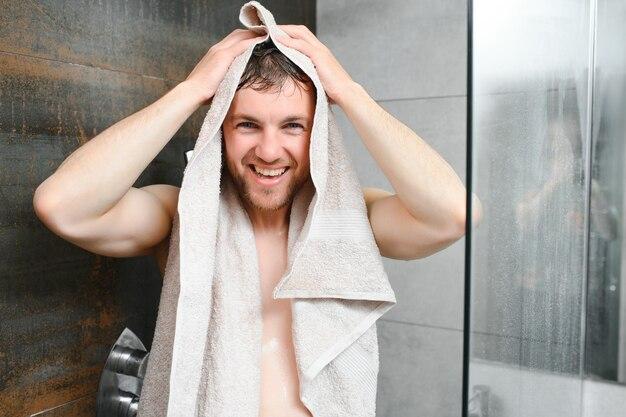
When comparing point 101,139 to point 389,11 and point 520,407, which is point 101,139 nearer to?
point 520,407

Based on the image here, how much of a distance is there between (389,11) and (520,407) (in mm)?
1360

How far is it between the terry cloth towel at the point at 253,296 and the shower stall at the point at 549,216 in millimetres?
400

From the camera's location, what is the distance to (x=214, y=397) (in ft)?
3.30

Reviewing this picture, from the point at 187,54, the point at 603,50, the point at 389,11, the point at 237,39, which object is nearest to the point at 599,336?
the point at 603,50

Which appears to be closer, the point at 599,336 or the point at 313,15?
the point at 599,336

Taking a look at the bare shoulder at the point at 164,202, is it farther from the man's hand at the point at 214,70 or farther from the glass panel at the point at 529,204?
the glass panel at the point at 529,204

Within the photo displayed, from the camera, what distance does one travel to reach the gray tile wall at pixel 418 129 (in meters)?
1.68

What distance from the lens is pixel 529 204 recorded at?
63 cm

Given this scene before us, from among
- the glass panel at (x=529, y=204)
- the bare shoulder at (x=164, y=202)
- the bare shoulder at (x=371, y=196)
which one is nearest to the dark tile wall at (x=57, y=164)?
the bare shoulder at (x=164, y=202)

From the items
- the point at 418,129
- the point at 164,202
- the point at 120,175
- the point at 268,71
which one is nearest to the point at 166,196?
the point at 164,202

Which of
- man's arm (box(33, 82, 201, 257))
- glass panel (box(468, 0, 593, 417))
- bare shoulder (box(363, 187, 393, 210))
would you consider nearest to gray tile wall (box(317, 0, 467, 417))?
bare shoulder (box(363, 187, 393, 210))

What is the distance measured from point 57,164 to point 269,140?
42 cm

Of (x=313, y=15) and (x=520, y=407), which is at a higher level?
(x=313, y=15)

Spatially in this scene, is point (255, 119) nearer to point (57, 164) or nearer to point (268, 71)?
point (268, 71)
